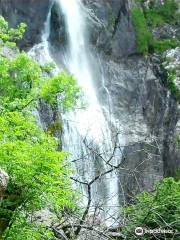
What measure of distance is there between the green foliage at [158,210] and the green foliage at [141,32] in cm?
1984

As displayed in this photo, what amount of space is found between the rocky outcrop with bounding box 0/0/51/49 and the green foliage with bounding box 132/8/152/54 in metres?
7.55

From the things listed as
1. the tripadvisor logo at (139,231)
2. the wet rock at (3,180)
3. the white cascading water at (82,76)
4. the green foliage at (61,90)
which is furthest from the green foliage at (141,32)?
the wet rock at (3,180)

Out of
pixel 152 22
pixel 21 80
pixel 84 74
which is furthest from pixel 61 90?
pixel 152 22

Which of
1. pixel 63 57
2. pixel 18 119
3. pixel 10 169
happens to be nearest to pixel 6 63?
pixel 18 119

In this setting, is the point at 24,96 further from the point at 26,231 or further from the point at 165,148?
the point at 165,148

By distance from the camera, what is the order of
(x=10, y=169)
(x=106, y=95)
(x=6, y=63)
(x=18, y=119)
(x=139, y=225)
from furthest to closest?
(x=106, y=95)
(x=6, y=63)
(x=139, y=225)
(x=18, y=119)
(x=10, y=169)

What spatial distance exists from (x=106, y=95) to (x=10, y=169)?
23025 mm

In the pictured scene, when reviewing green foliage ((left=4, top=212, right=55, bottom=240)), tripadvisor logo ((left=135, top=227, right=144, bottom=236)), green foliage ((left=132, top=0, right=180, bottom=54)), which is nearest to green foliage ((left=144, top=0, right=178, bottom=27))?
green foliage ((left=132, top=0, right=180, bottom=54))

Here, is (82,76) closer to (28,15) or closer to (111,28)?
(111,28)

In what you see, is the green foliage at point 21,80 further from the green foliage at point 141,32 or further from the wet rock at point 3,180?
the green foliage at point 141,32

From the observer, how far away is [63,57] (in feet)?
102

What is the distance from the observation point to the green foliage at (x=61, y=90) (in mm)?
17781

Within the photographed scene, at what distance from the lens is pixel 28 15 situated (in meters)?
30.1

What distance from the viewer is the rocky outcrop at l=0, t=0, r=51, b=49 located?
29.8 meters
